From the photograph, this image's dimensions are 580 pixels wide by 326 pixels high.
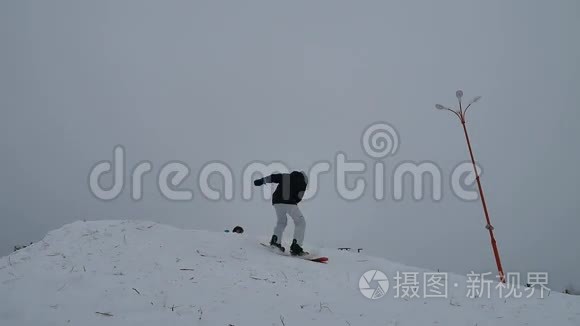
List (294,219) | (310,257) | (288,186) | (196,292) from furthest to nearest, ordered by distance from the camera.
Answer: (288,186)
(294,219)
(310,257)
(196,292)

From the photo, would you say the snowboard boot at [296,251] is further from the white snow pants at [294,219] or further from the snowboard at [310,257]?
the white snow pants at [294,219]

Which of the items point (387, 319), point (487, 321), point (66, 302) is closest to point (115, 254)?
point (66, 302)

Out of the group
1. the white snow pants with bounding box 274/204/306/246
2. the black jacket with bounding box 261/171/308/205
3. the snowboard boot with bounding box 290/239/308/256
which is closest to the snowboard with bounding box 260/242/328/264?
the snowboard boot with bounding box 290/239/308/256

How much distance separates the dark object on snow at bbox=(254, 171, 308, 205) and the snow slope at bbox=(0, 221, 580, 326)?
2092 mm

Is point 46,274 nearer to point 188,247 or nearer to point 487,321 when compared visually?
point 188,247

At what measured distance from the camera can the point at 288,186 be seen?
1228 centimetres

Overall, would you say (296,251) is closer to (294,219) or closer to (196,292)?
(294,219)

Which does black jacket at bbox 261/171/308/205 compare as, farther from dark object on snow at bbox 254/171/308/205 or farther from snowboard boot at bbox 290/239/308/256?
snowboard boot at bbox 290/239/308/256

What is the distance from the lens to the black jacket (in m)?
12.2

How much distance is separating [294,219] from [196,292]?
209 inches

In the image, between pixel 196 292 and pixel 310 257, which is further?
pixel 310 257

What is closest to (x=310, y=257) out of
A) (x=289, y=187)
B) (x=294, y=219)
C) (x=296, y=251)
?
(x=296, y=251)

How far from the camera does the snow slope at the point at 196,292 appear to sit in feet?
20.8

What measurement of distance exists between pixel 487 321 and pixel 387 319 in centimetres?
205
